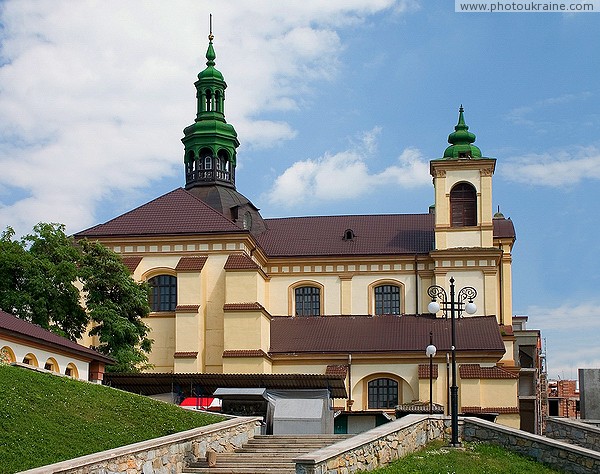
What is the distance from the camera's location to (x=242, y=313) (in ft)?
150

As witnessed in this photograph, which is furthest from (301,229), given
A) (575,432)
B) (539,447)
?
(539,447)

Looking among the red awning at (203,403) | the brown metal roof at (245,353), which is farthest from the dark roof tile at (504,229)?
the red awning at (203,403)

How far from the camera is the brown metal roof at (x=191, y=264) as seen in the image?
4625 cm

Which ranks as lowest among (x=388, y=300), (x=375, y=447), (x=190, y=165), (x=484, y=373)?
(x=375, y=447)

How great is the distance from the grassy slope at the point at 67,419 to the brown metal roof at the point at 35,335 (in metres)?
4.08

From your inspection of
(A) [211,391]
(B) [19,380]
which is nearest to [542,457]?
(B) [19,380]

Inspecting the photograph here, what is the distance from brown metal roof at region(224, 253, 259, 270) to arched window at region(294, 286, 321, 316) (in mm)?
5425

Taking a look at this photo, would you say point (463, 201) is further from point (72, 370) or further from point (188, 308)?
point (72, 370)

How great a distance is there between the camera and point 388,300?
51.0m

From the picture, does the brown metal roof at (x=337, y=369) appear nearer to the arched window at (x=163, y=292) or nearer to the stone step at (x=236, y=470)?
the arched window at (x=163, y=292)

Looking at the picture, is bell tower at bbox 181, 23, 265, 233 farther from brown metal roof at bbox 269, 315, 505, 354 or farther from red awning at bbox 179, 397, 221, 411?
red awning at bbox 179, 397, 221, 411

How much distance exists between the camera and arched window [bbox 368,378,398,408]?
44.9 m

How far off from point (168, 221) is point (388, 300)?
38.4 feet

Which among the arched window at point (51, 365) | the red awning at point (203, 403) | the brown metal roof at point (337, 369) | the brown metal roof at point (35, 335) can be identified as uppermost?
the brown metal roof at point (35, 335)
